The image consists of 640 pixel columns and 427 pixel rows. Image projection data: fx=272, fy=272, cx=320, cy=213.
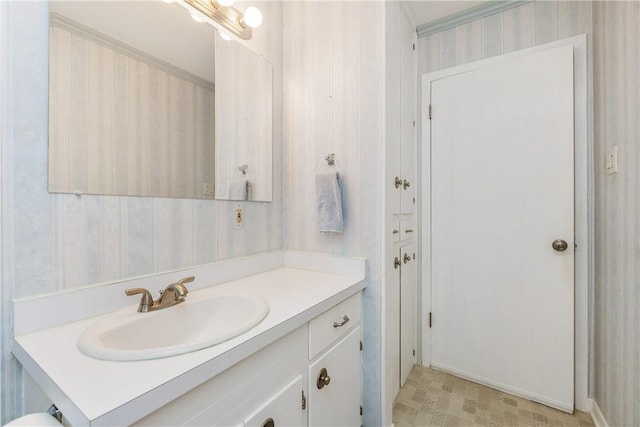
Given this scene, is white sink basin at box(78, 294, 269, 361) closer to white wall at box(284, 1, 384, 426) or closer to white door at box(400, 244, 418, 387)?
white wall at box(284, 1, 384, 426)

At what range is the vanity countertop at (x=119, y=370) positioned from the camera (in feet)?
1.49

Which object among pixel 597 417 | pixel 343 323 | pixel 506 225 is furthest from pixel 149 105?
pixel 597 417

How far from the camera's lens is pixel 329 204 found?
1.33m

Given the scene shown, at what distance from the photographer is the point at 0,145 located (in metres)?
0.70

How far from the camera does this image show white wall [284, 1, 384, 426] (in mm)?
1291

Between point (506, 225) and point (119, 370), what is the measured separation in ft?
6.38

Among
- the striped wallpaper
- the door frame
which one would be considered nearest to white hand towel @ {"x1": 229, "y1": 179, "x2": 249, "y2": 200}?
the striped wallpaper

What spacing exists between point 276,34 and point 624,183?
1.83 m

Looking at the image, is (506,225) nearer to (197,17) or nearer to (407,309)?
(407,309)

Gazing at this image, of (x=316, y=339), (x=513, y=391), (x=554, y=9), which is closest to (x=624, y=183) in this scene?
(x=554, y=9)

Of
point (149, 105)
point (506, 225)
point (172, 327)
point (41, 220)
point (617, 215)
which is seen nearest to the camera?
point (41, 220)

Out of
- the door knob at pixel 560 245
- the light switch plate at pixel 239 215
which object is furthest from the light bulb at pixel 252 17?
the door knob at pixel 560 245

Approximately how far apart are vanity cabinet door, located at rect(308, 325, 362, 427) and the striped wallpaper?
107 cm

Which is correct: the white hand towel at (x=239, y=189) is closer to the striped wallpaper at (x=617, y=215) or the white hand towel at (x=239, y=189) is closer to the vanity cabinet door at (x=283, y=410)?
the vanity cabinet door at (x=283, y=410)
